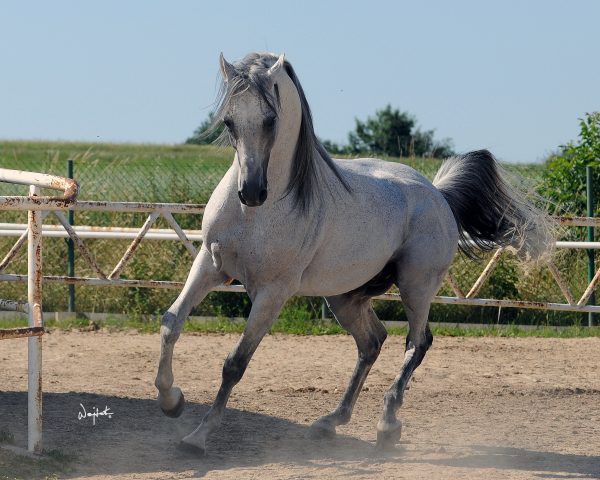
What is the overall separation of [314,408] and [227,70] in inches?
106

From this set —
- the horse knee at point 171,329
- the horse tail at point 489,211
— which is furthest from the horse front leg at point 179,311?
the horse tail at point 489,211

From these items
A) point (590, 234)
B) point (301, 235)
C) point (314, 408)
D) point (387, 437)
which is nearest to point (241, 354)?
point (301, 235)

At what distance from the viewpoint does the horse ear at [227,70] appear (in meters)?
5.25

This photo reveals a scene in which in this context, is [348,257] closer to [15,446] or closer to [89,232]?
[15,446]

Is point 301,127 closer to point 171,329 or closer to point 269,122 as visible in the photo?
point 269,122

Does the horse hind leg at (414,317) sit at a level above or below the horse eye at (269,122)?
below

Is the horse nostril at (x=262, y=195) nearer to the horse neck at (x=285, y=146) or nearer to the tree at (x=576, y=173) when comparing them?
the horse neck at (x=285, y=146)

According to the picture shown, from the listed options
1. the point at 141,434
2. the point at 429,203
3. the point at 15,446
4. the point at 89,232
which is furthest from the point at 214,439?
the point at 89,232

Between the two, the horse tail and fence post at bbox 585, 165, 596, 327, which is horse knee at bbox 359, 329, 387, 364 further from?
fence post at bbox 585, 165, 596, 327

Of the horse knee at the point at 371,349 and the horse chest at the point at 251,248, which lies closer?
the horse chest at the point at 251,248

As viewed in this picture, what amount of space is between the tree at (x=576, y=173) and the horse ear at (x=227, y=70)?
7.48m

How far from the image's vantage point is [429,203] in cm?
659

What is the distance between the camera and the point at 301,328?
1059 cm

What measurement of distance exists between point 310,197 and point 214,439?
4.87ft
